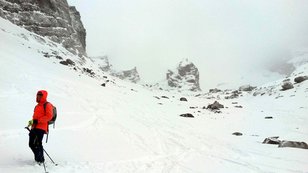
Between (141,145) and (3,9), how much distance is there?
60831 mm

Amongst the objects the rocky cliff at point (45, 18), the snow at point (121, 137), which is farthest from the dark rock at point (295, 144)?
the rocky cliff at point (45, 18)

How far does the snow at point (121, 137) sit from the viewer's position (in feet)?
43.1

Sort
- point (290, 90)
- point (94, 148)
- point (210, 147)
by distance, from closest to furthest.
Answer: point (94, 148), point (210, 147), point (290, 90)

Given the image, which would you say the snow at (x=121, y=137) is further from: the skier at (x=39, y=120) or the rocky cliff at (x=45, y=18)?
the rocky cliff at (x=45, y=18)

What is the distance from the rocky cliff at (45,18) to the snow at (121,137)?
35616 millimetres

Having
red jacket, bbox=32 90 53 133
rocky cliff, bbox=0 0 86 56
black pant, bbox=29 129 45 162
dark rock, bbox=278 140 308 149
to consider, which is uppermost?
rocky cliff, bbox=0 0 86 56

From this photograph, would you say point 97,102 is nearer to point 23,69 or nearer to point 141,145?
point 23,69

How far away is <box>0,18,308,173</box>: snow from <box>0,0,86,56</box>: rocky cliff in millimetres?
35616

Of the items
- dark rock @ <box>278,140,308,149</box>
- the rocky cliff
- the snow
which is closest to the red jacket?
the snow

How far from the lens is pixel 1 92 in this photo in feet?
75.3

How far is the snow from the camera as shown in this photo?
13148 mm

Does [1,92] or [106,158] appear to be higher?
[1,92]

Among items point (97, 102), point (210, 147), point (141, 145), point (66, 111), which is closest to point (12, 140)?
point (141, 145)

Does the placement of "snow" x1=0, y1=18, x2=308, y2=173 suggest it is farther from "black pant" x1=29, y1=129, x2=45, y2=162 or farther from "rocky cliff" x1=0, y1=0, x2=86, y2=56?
"rocky cliff" x1=0, y1=0, x2=86, y2=56
